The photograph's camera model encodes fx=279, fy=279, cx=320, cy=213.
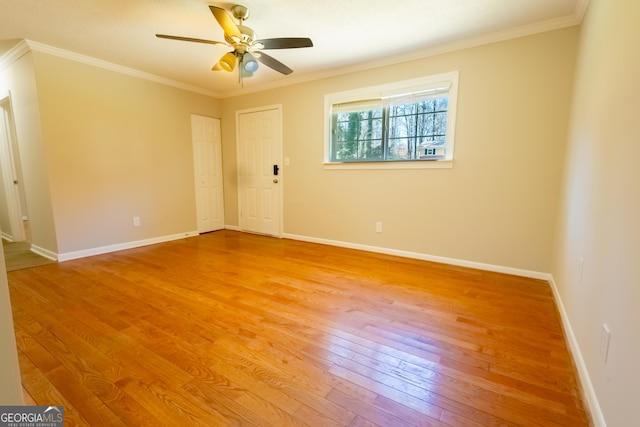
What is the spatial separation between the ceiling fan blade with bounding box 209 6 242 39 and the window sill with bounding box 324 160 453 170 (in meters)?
1.97

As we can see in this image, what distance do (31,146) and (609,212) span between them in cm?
521

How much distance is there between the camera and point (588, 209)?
1664mm

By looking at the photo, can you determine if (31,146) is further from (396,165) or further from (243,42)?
(396,165)

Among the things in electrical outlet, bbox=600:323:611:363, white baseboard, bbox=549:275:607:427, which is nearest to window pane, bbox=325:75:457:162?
white baseboard, bbox=549:275:607:427

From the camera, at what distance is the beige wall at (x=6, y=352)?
2.11ft

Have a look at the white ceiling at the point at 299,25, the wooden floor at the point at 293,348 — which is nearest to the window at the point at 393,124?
the white ceiling at the point at 299,25

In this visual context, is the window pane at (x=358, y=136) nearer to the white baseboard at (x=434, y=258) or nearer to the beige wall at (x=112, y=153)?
the white baseboard at (x=434, y=258)

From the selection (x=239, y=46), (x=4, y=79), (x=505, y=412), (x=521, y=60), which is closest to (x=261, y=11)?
(x=239, y=46)

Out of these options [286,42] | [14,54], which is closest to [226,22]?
[286,42]

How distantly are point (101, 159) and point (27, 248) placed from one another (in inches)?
65.4

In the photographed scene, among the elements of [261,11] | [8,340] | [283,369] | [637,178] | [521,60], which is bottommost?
[283,369]

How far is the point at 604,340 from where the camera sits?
3.99 ft

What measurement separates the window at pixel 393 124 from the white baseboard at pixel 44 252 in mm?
3535

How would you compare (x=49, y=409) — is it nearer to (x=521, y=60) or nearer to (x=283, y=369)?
(x=283, y=369)
